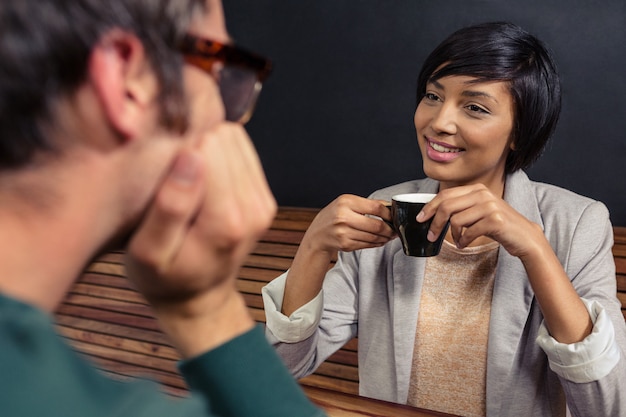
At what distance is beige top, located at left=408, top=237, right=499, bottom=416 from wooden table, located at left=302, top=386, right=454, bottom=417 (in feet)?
1.88

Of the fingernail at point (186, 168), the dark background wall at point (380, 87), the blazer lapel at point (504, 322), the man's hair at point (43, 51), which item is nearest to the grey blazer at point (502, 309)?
the blazer lapel at point (504, 322)

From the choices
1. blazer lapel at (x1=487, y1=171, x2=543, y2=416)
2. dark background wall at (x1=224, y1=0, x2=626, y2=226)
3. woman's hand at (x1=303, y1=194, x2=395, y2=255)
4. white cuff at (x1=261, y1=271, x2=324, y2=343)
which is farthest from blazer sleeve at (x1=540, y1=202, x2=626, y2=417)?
dark background wall at (x1=224, y1=0, x2=626, y2=226)

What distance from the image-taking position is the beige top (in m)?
1.71

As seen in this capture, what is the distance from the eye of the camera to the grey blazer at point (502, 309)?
163cm

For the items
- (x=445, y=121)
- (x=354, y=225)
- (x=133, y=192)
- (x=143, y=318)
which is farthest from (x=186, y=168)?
(x=143, y=318)

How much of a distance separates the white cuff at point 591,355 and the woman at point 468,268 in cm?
9

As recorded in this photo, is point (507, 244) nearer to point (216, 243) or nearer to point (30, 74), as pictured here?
point (216, 243)

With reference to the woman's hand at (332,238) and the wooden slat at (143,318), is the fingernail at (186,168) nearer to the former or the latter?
→ the woman's hand at (332,238)

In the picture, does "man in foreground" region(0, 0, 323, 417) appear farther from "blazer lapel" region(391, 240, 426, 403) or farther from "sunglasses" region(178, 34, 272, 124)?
"blazer lapel" region(391, 240, 426, 403)

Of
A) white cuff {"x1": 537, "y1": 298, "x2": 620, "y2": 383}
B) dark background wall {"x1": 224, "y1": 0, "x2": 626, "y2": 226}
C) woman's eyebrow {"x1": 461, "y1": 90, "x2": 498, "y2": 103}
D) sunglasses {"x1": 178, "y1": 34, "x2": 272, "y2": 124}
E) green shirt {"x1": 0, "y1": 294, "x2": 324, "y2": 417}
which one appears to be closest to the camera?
Result: green shirt {"x1": 0, "y1": 294, "x2": 324, "y2": 417}

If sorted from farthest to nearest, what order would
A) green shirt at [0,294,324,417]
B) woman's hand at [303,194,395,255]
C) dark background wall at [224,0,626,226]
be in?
dark background wall at [224,0,626,226] → woman's hand at [303,194,395,255] → green shirt at [0,294,324,417]

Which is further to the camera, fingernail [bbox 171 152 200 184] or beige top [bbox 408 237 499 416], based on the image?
beige top [bbox 408 237 499 416]

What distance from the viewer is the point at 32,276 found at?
0.52m

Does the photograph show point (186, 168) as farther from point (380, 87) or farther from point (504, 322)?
point (380, 87)
